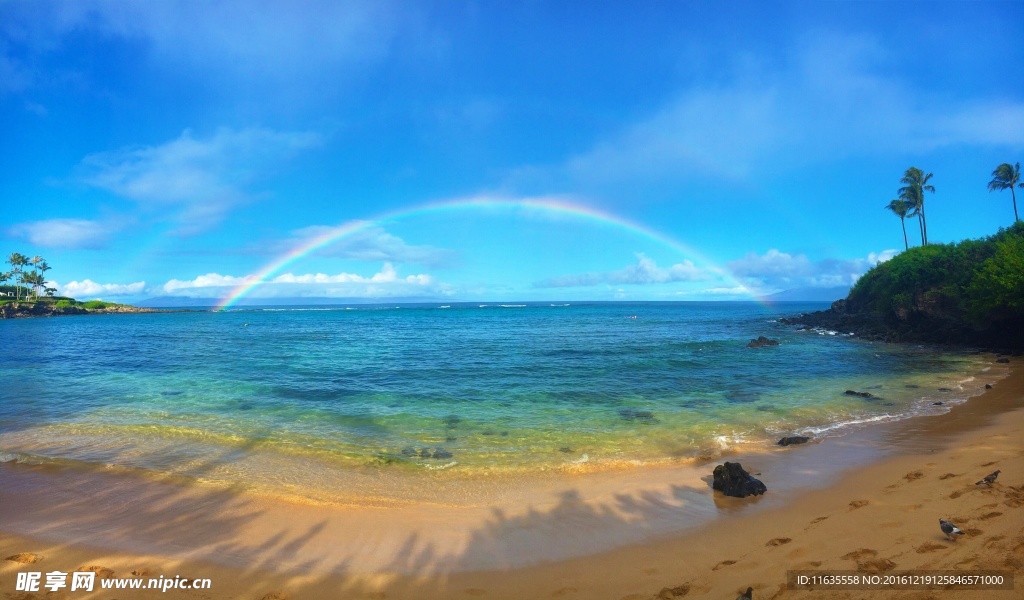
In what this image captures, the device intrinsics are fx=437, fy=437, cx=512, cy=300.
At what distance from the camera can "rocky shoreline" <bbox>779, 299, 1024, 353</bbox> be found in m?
32.2

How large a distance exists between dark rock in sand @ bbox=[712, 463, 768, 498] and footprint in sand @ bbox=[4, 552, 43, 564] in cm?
1298

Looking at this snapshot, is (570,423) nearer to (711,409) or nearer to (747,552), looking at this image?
(711,409)

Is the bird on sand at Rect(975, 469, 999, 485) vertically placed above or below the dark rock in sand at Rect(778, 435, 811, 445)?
above

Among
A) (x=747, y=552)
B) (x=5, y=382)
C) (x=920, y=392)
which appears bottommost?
(x=920, y=392)

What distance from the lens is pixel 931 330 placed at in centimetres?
4025

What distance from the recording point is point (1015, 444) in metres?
11.4

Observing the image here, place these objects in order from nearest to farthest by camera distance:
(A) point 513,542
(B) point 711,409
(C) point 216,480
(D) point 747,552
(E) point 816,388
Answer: (D) point 747,552 → (A) point 513,542 → (C) point 216,480 → (B) point 711,409 → (E) point 816,388

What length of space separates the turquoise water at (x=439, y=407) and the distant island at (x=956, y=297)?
453cm

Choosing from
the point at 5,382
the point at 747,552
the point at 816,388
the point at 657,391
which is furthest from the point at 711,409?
the point at 5,382

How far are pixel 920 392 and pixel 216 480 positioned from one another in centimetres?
2795

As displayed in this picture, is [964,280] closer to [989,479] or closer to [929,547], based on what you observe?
[989,479]

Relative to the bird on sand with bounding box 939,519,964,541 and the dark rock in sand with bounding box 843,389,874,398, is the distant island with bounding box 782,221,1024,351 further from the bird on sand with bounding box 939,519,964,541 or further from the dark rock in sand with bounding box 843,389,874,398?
the bird on sand with bounding box 939,519,964,541

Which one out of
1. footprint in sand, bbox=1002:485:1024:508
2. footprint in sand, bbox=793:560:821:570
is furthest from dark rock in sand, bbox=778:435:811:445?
footprint in sand, bbox=793:560:821:570

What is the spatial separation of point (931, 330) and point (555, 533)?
162 feet
